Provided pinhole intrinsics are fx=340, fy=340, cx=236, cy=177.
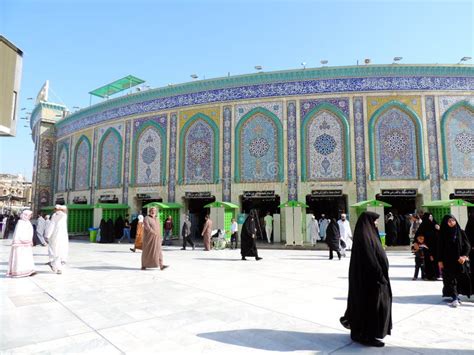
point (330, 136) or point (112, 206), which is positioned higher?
point (330, 136)

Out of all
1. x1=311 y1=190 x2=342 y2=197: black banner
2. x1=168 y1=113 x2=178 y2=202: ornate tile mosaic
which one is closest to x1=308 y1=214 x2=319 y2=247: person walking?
x1=311 y1=190 x2=342 y2=197: black banner

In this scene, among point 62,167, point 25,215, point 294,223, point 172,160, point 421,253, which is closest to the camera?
point 421,253

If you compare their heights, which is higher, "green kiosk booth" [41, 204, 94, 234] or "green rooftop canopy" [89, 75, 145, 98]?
"green rooftop canopy" [89, 75, 145, 98]

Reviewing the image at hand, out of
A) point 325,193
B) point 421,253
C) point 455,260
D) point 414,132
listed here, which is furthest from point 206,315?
point 414,132

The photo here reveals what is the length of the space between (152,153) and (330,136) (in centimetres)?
762

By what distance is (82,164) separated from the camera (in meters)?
17.5

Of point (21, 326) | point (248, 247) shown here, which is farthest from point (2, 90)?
point (248, 247)

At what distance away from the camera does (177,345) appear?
246 centimetres

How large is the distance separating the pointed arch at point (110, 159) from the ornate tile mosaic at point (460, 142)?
13575 mm

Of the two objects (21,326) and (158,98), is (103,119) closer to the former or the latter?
(158,98)

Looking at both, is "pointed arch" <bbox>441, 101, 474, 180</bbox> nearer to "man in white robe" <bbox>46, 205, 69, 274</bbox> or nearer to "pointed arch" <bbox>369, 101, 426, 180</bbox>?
"pointed arch" <bbox>369, 101, 426, 180</bbox>

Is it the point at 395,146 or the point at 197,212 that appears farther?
the point at 197,212

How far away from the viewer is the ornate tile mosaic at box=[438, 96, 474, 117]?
12.6 metres

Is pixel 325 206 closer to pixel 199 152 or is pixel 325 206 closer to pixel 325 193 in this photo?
pixel 325 193
